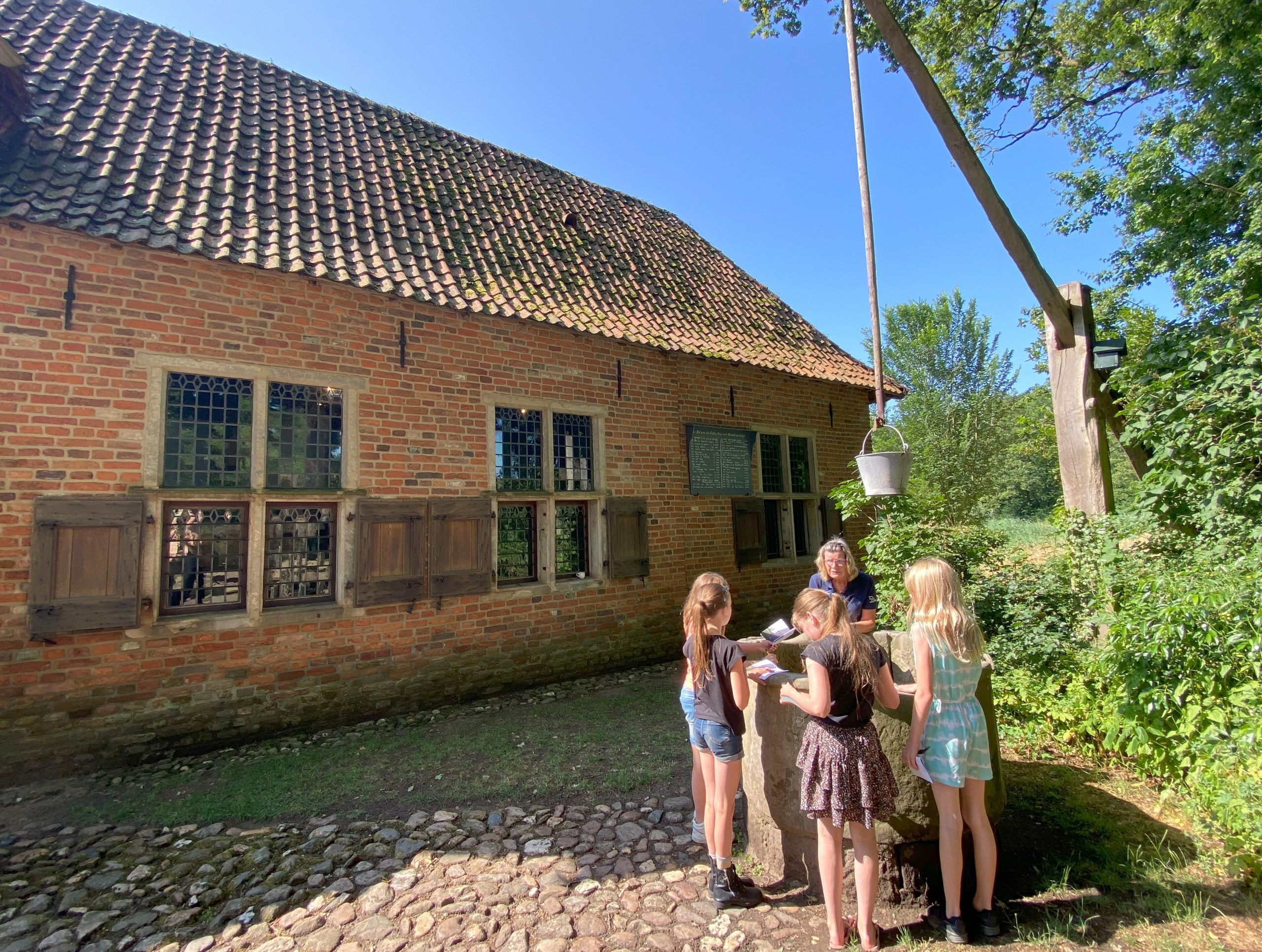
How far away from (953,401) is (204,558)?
25.0m

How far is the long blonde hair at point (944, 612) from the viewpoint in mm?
2822

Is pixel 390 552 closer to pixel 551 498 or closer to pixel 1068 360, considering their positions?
pixel 551 498

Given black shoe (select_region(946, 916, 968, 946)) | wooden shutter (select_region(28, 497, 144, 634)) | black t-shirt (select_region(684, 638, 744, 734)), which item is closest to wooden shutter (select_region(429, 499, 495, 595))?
wooden shutter (select_region(28, 497, 144, 634))

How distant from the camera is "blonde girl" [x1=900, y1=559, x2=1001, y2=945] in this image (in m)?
2.72

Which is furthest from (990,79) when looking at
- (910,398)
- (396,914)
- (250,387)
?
(910,398)

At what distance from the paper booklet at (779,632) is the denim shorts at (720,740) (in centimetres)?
71

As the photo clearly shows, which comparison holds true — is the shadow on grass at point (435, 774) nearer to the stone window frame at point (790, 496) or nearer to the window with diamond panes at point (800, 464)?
the stone window frame at point (790, 496)

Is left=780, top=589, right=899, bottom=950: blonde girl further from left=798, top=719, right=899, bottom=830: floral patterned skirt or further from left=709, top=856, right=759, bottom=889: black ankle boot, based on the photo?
left=709, top=856, right=759, bottom=889: black ankle boot

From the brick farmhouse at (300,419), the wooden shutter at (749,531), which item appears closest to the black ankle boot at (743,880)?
the brick farmhouse at (300,419)

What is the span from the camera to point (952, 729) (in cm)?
279

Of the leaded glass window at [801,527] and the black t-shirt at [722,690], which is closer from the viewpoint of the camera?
the black t-shirt at [722,690]

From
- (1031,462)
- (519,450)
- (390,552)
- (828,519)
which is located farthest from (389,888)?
(1031,462)

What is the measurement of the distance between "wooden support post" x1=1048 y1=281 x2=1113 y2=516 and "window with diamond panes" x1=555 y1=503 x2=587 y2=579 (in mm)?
5023

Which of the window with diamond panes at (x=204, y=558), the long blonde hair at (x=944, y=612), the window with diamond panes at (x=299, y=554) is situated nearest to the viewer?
the long blonde hair at (x=944, y=612)
